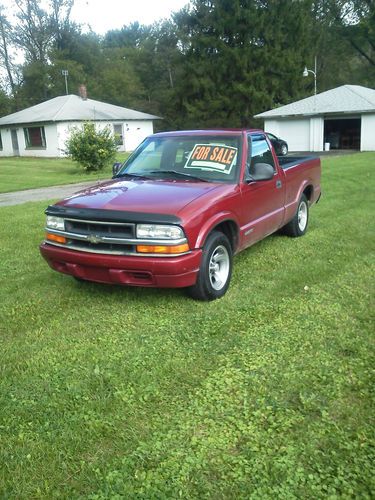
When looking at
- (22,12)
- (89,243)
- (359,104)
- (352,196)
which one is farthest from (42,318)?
(22,12)

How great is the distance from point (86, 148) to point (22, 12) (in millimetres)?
44743

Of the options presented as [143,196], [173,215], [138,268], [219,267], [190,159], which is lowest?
[219,267]

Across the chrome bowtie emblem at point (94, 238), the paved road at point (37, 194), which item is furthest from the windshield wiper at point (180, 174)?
the paved road at point (37, 194)

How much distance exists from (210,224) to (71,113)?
31709 mm

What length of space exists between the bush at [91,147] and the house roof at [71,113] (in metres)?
13.4

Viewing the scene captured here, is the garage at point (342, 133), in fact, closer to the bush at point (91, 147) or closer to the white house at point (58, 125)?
the white house at point (58, 125)

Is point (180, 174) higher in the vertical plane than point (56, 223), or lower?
higher

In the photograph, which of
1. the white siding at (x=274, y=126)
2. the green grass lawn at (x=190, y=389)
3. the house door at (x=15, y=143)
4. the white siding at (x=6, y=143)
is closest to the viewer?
the green grass lawn at (x=190, y=389)

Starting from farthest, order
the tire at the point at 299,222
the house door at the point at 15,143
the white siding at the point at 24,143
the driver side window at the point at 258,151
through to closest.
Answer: the house door at the point at 15,143 < the white siding at the point at 24,143 < the tire at the point at 299,222 < the driver side window at the point at 258,151

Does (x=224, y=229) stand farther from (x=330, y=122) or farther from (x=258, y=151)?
(x=330, y=122)

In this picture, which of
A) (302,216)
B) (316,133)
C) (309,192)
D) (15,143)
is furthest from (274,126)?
(302,216)

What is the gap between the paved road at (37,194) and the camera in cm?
1298

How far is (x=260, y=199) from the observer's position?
227 inches

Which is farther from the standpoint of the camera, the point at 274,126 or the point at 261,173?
the point at 274,126
